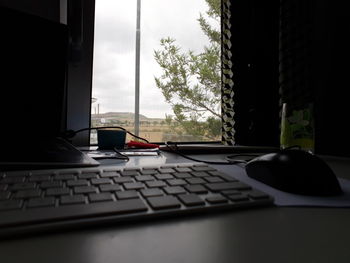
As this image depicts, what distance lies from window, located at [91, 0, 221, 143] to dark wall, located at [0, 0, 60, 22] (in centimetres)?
18

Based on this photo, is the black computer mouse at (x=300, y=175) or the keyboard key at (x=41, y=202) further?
the black computer mouse at (x=300, y=175)

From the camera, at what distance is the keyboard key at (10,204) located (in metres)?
0.25

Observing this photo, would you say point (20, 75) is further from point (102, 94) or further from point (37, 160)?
point (102, 94)

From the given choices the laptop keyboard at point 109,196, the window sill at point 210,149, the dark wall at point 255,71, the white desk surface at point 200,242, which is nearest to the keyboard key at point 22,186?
the laptop keyboard at point 109,196

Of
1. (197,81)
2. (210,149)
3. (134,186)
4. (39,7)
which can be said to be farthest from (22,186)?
(197,81)

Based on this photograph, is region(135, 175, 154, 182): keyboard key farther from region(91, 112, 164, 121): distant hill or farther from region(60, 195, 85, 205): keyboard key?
region(91, 112, 164, 121): distant hill

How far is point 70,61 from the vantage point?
0.98m

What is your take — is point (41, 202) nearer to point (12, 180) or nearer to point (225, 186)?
point (12, 180)

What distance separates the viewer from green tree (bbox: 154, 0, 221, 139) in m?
1.40

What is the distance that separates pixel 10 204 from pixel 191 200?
0.18 meters

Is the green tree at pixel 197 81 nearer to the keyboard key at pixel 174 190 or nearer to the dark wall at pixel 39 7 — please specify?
the dark wall at pixel 39 7

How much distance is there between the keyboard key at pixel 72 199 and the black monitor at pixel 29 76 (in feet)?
1.51

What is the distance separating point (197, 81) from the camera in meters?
1.49

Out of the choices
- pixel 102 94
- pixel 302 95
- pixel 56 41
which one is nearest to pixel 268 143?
pixel 302 95
